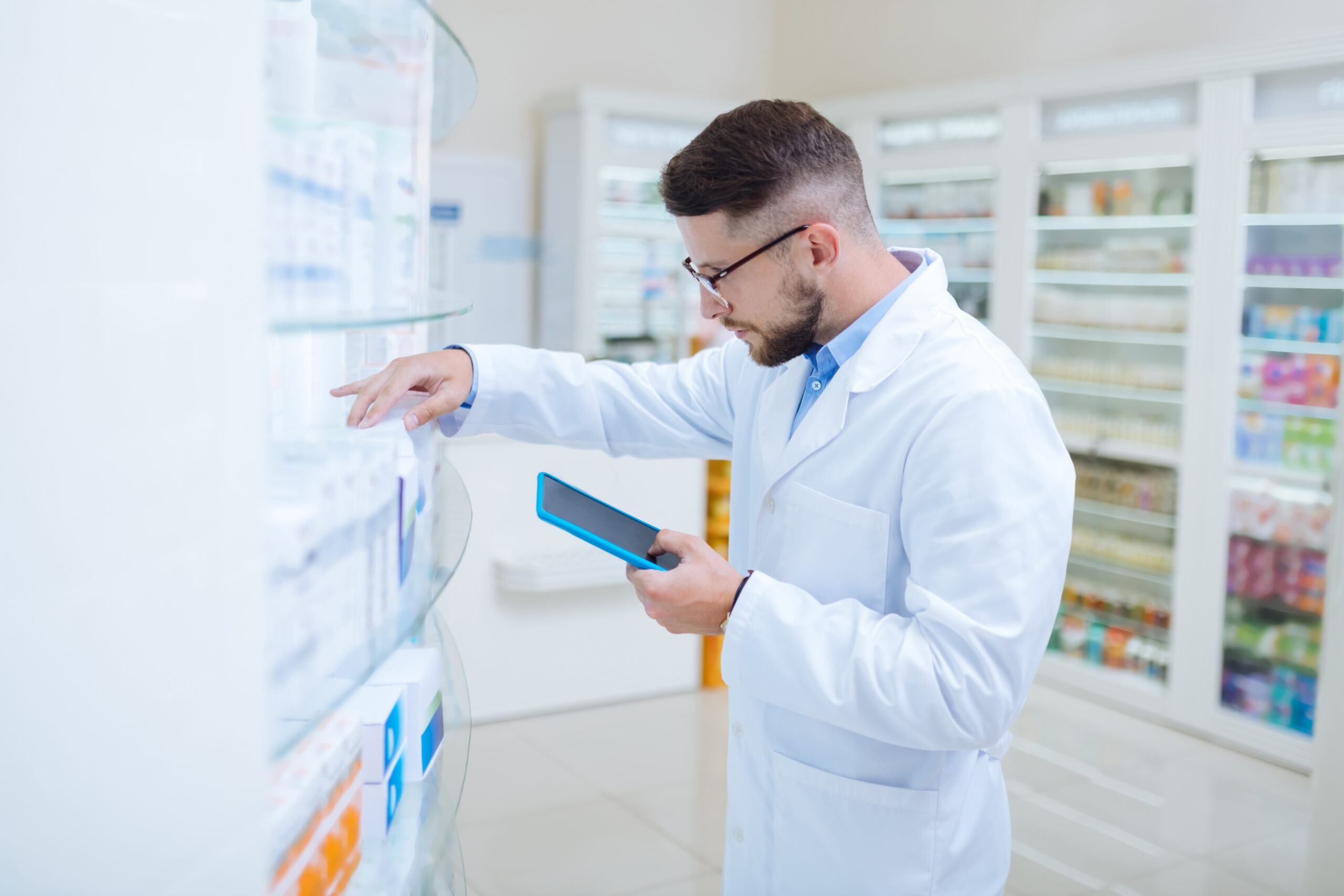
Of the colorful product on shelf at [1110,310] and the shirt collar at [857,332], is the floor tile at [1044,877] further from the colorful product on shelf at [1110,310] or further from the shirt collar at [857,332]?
the colorful product on shelf at [1110,310]

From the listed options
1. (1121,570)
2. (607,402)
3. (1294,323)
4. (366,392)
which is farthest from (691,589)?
(1121,570)

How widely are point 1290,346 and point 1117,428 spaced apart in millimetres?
889

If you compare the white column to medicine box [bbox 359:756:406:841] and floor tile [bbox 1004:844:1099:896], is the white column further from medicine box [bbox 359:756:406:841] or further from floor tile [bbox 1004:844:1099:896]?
floor tile [bbox 1004:844:1099:896]

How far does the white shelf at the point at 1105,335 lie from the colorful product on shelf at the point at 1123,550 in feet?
2.97

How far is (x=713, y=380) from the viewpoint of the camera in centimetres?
204

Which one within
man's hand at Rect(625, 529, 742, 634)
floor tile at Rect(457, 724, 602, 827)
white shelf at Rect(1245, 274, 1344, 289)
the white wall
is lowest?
floor tile at Rect(457, 724, 602, 827)

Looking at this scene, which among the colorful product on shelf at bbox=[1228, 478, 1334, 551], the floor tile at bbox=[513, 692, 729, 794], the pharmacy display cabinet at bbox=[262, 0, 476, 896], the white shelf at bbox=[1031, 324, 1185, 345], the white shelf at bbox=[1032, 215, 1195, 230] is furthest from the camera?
the white shelf at bbox=[1031, 324, 1185, 345]

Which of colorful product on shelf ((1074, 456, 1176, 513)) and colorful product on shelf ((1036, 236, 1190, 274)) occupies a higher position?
colorful product on shelf ((1036, 236, 1190, 274))

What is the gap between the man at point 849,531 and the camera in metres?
1.31

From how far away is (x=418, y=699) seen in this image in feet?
4.61

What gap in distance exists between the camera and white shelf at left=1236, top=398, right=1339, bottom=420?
4117 mm

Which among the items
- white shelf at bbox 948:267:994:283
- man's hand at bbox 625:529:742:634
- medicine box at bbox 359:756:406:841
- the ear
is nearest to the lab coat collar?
the ear

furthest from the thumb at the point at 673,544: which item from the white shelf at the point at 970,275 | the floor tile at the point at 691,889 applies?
the white shelf at the point at 970,275

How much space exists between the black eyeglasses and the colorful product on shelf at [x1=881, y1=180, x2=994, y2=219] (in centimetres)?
424
